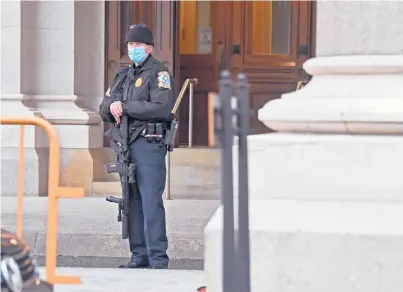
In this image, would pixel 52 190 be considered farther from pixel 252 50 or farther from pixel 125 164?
pixel 252 50

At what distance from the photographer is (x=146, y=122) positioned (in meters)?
7.98

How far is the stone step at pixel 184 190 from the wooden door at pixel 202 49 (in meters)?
2.04

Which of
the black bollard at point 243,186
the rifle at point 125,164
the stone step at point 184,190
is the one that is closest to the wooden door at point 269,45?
the stone step at point 184,190

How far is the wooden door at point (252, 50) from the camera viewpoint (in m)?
13.8

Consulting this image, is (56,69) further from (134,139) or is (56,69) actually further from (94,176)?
(134,139)

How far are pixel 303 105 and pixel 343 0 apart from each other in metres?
0.65

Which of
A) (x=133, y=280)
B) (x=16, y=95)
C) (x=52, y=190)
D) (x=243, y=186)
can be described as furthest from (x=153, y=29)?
(x=243, y=186)

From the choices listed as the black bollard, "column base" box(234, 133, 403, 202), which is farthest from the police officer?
the black bollard

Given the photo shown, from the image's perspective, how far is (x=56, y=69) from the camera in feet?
40.2

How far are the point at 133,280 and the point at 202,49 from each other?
8.36 metres

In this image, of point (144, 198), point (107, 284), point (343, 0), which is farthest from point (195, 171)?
point (343, 0)

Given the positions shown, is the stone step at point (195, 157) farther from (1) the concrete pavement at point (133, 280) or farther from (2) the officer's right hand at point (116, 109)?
(1) the concrete pavement at point (133, 280)

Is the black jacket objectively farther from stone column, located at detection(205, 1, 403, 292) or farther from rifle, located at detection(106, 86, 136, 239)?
stone column, located at detection(205, 1, 403, 292)

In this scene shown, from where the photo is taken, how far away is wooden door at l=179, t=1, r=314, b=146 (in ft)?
45.2
